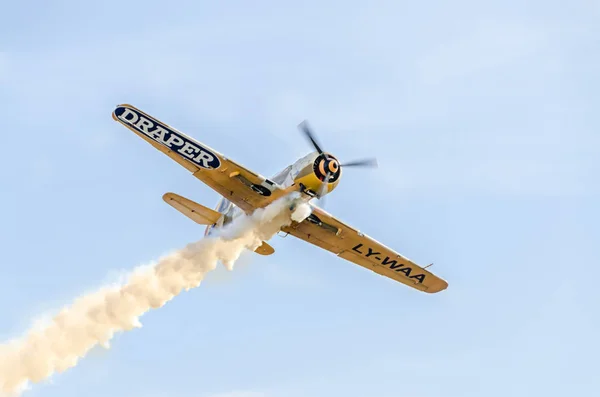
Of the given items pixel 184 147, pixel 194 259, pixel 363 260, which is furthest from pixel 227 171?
pixel 363 260

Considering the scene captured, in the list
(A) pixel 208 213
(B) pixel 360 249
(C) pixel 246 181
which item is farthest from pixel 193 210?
(B) pixel 360 249

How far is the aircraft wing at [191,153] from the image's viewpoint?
34.9 metres

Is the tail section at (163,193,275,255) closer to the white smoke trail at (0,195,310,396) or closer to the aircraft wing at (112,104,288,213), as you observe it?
the white smoke trail at (0,195,310,396)

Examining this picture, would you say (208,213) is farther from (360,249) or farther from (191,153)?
(360,249)

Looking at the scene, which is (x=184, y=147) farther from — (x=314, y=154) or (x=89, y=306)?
(x=89, y=306)

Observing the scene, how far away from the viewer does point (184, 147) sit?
34906 millimetres

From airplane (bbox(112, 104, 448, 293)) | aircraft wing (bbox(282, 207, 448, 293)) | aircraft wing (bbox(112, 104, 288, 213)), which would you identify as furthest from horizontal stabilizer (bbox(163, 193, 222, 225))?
aircraft wing (bbox(282, 207, 448, 293))

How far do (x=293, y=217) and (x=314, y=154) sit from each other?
6.41 ft

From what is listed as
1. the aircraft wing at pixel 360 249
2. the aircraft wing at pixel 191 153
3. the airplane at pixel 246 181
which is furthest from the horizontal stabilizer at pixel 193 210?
the aircraft wing at pixel 360 249

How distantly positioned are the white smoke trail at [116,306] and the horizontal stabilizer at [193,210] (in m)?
0.81

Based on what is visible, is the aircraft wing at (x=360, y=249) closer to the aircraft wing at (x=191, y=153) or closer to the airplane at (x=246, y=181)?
the airplane at (x=246, y=181)

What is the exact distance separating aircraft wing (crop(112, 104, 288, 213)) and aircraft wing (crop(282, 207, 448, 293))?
7.70 ft

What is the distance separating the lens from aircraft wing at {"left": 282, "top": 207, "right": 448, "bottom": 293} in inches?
1471

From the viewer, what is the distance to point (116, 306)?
38.1m
